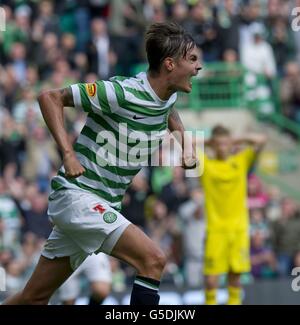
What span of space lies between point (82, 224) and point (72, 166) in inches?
22.0

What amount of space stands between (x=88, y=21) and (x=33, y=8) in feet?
4.13

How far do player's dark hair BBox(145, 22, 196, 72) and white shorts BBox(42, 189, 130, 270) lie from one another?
3.44 feet

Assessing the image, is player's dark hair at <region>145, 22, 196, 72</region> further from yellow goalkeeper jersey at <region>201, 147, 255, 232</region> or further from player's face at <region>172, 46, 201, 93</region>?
yellow goalkeeper jersey at <region>201, 147, 255, 232</region>

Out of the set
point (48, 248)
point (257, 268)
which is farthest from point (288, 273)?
point (48, 248)

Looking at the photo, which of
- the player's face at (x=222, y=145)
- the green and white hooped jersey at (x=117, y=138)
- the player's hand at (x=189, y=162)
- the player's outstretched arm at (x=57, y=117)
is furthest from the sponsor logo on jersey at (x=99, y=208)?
the player's face at (x=222, y=145)

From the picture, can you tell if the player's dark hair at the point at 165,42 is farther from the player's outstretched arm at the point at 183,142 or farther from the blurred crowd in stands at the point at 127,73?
the blurred crowd in stands at the point at 127,73

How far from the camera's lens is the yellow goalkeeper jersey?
41.1 ft

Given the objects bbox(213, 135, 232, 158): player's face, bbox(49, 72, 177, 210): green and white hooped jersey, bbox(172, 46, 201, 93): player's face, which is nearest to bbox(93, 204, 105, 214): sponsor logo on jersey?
bbox(49, 72, 177, 210): green and white hooped jersey

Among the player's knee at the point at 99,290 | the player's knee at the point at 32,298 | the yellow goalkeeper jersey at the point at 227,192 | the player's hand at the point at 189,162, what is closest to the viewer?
the player's knee at the point at 32,298

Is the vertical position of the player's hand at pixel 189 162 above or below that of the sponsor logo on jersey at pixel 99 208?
above

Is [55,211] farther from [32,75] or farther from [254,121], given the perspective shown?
[254,121]

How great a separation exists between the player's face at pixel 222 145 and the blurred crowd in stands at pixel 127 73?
2.73 metres

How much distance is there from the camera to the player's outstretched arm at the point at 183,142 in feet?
27.5

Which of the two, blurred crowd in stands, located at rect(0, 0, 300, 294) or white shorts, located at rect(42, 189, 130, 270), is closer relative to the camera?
white shorts, located at rect(42, 189, 130, 270)
